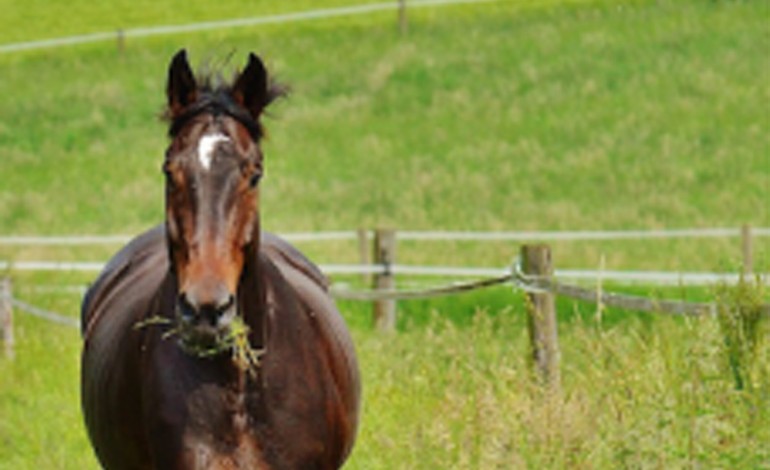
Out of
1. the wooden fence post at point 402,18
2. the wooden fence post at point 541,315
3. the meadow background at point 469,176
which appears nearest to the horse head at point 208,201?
the meadow background at point 469,176

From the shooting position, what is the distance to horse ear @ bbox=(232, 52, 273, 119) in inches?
240

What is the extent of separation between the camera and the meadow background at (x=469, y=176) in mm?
7520

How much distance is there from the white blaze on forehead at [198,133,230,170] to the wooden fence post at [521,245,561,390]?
3.77 meters

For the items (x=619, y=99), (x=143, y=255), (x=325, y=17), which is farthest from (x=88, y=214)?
(x=143, y=255)

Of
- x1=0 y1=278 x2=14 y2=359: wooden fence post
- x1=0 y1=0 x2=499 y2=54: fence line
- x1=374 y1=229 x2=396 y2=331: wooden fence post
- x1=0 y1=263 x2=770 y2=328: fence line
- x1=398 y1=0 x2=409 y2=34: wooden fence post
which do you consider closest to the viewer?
x1=0 y1=263 x2=770 y2=328: fence line

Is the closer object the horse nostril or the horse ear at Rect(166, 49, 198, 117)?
the horse nostril

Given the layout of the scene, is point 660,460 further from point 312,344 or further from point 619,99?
point 619,99

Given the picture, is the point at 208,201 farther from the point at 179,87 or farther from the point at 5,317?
the point at 5,317

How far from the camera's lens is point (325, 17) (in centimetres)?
4856

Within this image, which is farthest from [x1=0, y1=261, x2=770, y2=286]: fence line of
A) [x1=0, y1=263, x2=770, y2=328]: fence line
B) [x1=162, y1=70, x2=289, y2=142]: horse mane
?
[x1=162, y1=70, x2=289, y2=142]: horse mane

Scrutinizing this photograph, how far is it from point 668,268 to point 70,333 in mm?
9800

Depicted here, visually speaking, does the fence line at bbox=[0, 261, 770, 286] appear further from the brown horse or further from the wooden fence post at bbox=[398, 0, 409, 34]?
the wooden fence post at bbox=[398, 0, 409, 34]

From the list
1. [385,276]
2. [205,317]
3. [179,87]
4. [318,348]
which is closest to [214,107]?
[179,87]

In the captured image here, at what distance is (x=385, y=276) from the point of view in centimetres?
1761
